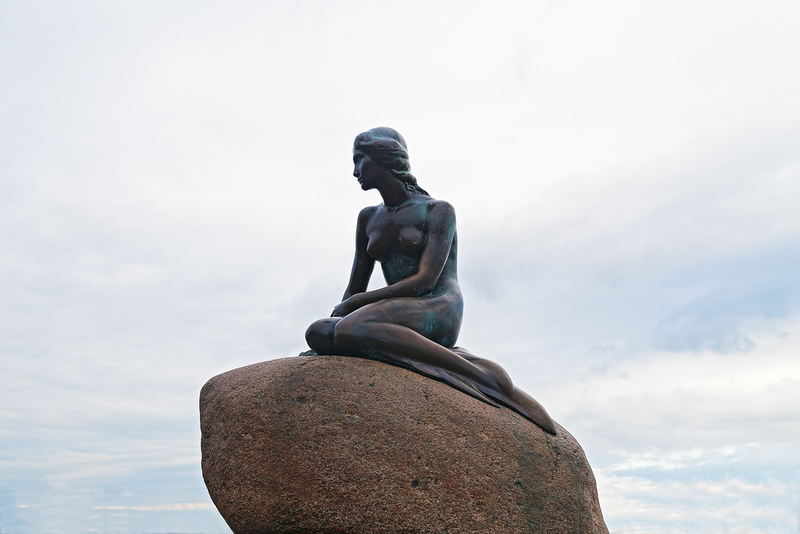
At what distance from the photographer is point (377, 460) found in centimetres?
567

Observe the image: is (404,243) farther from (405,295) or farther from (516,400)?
(516,400)

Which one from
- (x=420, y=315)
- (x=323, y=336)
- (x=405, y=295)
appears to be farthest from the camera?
(x=405, y=295)

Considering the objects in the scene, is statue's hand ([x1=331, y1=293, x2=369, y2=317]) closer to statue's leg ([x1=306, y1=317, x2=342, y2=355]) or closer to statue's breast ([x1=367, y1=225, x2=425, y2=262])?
statue's leg ([x1=306, y1=317, x2=342, y2=355])

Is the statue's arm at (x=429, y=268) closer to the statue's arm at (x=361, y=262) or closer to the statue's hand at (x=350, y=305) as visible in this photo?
the statue's hand at (x=350, y=305)

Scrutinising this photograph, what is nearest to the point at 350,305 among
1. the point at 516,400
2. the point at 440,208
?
the point at 440,208

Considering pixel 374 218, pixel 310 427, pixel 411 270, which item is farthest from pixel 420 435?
pixel 374 218

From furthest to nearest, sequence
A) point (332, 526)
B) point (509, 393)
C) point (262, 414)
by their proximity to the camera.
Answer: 1. point (509, 393)
2. point (262, 414)
3. point (332, 526)

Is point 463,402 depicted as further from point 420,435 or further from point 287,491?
point 287,491

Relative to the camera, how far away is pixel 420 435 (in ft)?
19.1

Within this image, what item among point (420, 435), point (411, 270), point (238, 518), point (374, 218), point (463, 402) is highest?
point (374, 218)

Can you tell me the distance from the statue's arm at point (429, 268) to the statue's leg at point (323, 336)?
1.19 ft

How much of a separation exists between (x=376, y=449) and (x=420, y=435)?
1.22ft

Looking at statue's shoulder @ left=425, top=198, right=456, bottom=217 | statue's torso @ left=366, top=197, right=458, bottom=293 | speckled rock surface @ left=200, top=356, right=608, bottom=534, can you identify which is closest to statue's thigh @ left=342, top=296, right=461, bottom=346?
statue's torso @ left=366, top=197, right=458, bottom=293

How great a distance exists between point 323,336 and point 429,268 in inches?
47.0
